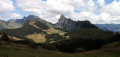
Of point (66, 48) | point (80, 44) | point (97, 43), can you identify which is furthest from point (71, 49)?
point (97, 43)

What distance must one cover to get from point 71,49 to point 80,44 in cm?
2457

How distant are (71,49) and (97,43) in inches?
1694

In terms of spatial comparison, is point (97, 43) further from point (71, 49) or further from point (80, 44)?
point (71, 49)

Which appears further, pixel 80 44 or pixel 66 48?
pixel 80 44

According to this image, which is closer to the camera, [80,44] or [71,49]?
[71,49]

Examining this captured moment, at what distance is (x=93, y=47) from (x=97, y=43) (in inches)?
416

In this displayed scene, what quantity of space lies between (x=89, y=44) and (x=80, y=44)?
13.3 meters

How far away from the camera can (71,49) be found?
6875 inches

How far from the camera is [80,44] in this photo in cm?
19338

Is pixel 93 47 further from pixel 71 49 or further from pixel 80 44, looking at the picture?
pixel 71 49

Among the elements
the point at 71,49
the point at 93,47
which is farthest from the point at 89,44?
the point at 71,49

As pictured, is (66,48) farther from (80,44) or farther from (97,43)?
(97,43)

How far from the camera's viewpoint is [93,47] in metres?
184

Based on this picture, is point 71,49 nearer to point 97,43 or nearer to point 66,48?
point 66,48
